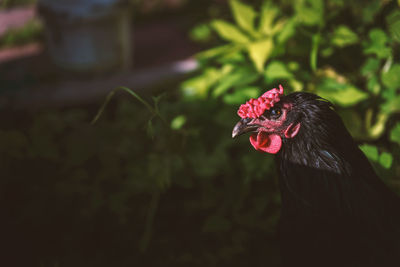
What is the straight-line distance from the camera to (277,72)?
218 cm

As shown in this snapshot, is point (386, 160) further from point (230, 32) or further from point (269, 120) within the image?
point (230, 32)

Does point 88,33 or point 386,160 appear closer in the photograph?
point 386,160

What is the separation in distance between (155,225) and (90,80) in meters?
2.65

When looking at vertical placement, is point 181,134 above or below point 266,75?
below

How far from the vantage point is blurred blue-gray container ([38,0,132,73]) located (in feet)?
14.4

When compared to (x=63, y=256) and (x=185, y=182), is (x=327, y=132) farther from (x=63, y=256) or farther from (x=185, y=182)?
(x=63, y=256)

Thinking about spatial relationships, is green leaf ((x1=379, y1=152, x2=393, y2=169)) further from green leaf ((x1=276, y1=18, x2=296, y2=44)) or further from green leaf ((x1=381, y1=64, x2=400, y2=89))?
green leaf ((x1=276, y1=18, x2=296, y2=44))

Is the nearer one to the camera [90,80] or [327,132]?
[327,132]

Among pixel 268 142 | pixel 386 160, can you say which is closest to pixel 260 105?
pixel 268 142

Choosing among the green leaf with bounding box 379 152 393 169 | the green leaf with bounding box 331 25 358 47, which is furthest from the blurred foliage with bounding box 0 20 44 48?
the green leaf with bounding box 379 152 393 169

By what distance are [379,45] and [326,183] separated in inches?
40.5

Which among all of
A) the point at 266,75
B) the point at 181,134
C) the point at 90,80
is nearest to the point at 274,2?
the point at 266,75

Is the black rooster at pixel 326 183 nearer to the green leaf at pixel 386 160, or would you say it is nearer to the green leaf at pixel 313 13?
the green leaf at pixel 386 160

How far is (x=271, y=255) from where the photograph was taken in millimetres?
2676
